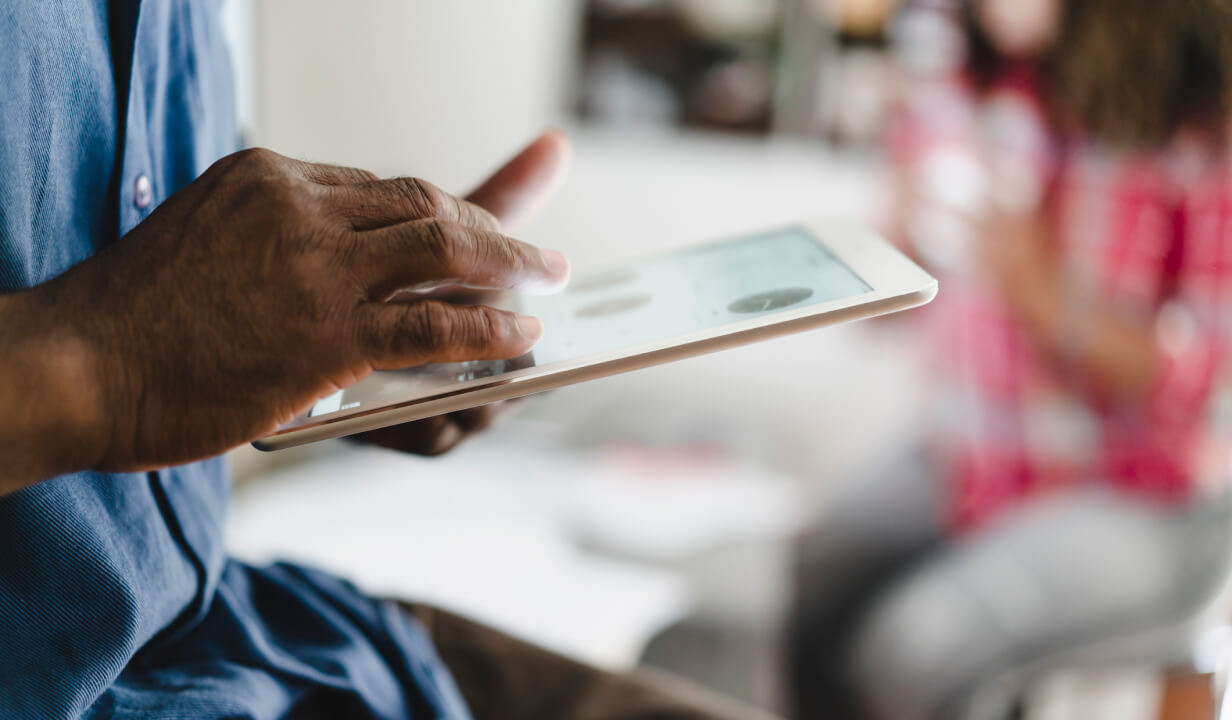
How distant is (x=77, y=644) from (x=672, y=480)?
1163 millimetres

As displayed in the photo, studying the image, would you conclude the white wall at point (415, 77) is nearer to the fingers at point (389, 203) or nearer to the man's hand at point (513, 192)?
the man's hand at point (513, 192)

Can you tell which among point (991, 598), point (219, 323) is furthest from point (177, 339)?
point (991, 598)

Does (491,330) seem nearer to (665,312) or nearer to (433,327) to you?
(433,327)

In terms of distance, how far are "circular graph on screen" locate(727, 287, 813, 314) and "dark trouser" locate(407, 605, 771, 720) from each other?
0.30 m

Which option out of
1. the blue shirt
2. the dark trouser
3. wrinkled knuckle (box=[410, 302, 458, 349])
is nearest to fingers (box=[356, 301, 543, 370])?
wrinkled knuckle (box=[410, 302, 458, 349])

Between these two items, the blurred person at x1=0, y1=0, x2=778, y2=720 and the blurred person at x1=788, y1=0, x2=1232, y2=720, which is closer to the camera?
the blurred person at x1=0, y1=0, x2=778, y2=720

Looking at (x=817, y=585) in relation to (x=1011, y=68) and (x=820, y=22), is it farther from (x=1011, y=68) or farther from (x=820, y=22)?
(x=820, y=22)

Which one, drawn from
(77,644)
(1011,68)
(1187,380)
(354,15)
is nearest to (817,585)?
(1187,380)

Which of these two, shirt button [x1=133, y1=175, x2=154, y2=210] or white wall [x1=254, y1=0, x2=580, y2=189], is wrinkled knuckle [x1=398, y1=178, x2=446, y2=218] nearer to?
shirt button [x1=133, y1=175, x2=154, y2=210]

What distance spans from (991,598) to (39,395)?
3.55 ft

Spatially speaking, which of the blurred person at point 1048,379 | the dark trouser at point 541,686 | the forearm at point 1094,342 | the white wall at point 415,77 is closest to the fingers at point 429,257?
the dark trouser at point 541,686

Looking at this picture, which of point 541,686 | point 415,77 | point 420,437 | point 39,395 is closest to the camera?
point 39,395

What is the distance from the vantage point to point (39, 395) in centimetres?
26

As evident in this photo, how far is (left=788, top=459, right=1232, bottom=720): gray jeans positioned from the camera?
1.01 meters
